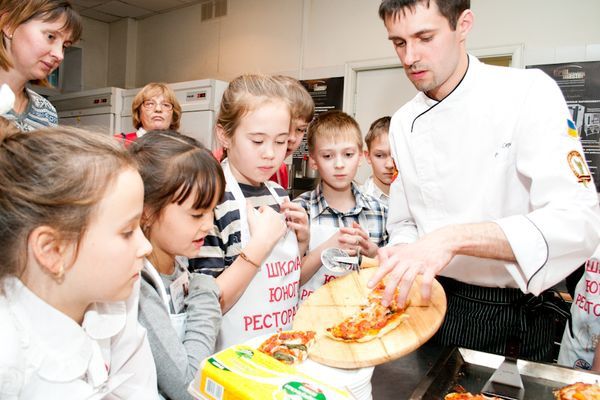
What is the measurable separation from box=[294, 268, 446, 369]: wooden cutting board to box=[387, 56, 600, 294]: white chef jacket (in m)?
0.18

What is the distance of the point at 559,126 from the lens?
1165 mm

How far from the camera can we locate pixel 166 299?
0.98 m

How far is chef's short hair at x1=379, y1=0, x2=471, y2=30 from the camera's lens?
4.23ft

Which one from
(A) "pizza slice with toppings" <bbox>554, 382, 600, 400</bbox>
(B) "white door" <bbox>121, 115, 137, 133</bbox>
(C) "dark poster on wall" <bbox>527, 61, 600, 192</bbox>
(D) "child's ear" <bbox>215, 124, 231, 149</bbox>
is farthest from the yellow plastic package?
(B) "white door" <bbox>121, 115, 137, 133</bbox>

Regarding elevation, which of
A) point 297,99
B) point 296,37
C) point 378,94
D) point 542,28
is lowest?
point 297,99

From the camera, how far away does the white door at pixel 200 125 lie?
441cm

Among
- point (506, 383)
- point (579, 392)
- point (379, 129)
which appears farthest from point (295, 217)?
point (379, 129)

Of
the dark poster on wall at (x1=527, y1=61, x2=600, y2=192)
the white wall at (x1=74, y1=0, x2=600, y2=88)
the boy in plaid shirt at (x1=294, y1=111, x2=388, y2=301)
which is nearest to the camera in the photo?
the boy in plaid shirt at (x1=294, y1=111, x2=388, y2=301)

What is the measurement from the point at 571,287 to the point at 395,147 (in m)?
0.89

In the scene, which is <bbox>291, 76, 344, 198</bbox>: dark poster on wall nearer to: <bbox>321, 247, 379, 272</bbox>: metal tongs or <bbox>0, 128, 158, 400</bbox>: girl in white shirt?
<bbox>321, 247, 379, 272</bbox>: metal tongs

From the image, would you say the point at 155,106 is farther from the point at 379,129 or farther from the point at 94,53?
the point at 94,53

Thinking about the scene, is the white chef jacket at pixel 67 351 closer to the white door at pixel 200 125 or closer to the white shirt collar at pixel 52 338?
the white shirt collar at pixel 52 338

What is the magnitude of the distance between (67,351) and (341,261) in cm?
92

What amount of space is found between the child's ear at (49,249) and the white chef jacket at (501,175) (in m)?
0.91
